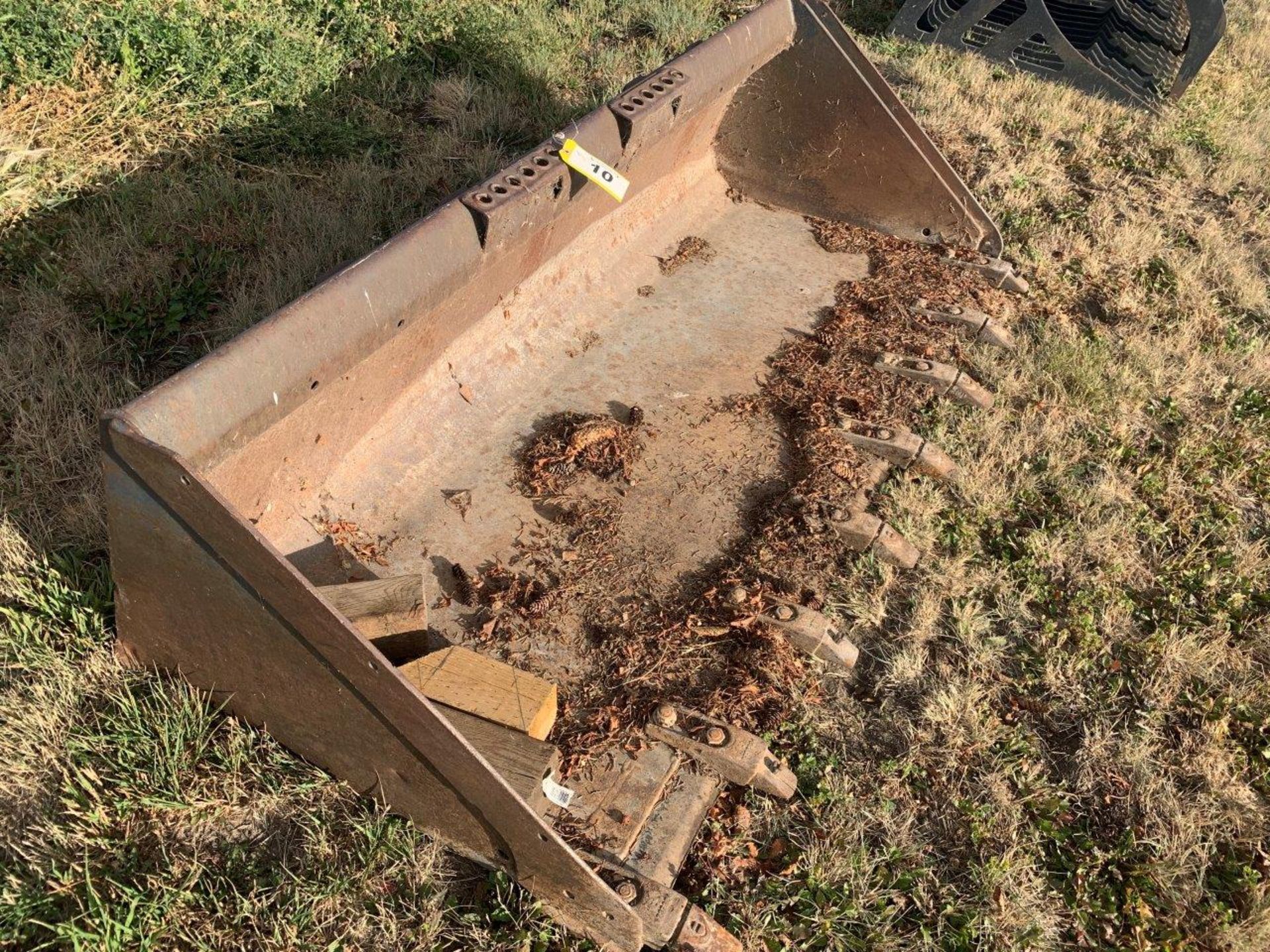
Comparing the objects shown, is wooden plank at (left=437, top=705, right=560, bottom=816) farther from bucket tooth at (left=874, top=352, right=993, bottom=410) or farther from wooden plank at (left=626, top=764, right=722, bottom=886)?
bucket tooth at (left=874, top=352, right=993, bottom=410)

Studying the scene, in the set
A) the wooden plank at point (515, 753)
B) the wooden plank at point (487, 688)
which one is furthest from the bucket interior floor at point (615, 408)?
the wooden plank at point (515, 753)

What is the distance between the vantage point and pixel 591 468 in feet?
11.1

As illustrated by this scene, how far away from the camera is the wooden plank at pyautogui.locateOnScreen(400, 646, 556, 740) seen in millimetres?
2439

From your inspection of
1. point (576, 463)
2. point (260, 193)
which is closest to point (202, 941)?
point (576, 463)

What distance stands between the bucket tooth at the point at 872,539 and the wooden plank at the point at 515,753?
1.41m

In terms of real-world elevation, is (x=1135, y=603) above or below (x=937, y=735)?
above

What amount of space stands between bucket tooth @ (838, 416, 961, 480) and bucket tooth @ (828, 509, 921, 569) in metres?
0.41

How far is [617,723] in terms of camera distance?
8.63 feet

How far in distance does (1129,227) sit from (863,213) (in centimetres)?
193

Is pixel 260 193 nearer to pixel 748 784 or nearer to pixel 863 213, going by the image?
pixel 863 213

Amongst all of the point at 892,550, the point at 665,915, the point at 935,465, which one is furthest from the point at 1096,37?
the point at 665,915

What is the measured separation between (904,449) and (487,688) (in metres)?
1.96

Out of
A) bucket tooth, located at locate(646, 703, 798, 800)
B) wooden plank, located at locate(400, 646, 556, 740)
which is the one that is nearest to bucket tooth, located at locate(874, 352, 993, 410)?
bucket tooth, located at locate(646, 703, 798, 800)

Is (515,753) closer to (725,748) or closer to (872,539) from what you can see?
(725,748)
